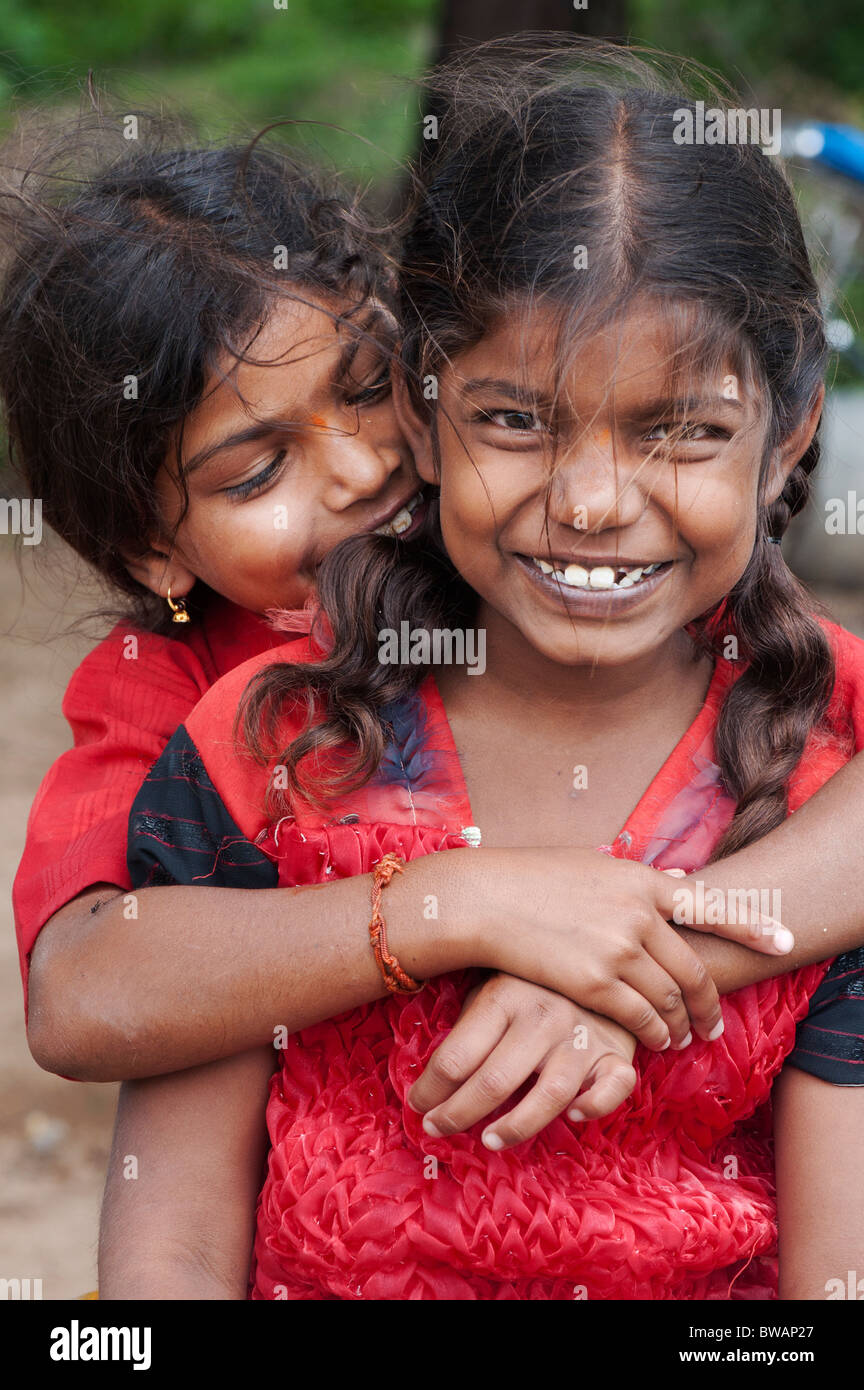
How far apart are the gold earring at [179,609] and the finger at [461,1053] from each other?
925mm

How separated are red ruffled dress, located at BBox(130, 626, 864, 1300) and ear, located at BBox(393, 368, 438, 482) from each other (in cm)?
36

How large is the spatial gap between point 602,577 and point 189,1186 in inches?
34.3

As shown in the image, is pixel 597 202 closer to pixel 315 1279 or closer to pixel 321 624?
pixel 321 624

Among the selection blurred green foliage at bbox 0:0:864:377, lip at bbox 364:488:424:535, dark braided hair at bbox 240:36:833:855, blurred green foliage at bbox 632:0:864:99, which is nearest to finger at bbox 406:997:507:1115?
dark braided hair at bbox 240:36:833:855

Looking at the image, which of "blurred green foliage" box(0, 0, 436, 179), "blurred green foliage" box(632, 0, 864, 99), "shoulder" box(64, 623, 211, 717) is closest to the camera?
"shoulder" box(64, 623, 211, 717)

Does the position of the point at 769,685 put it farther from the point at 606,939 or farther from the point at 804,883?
the point at 606,939

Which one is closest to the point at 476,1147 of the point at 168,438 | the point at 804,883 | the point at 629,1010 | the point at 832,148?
the point at 629,1010

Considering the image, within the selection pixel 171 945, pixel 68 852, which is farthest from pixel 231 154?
pixel 171 945

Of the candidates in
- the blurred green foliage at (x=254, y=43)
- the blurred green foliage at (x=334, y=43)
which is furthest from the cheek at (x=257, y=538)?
the blurred green foliage at (x=254, y=43)

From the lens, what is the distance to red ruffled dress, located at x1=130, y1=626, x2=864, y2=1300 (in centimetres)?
162

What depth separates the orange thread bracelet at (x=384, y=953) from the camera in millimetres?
1599

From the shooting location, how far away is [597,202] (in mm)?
1655

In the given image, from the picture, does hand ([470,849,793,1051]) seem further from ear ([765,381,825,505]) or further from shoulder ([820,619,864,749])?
ear ([765,381,825,505])

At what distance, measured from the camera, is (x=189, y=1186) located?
175 centimetres
